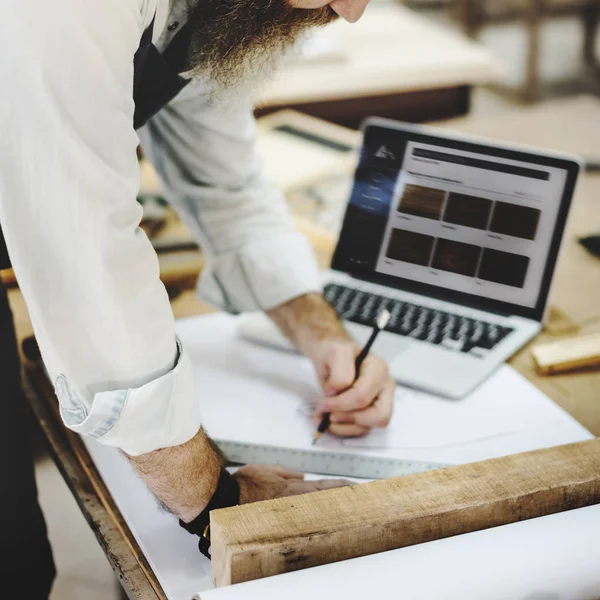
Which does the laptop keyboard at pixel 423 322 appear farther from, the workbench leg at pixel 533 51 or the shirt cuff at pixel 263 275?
the workbench leg at pixel 533 51

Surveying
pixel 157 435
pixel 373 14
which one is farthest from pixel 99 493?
pixel 373 14

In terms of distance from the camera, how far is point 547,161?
1.23 meters

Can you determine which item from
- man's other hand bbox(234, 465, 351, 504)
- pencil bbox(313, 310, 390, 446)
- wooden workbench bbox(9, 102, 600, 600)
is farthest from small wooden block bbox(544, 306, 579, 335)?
man's other hand bbox(234, 465, 351, 504)

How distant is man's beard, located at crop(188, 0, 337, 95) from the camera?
945 millimetres

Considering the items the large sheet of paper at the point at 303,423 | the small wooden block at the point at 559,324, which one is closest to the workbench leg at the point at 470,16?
the small wooden block at the point at 559,324

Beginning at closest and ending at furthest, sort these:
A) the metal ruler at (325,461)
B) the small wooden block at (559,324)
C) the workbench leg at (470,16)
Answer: the metal ruler at (325,461) < the small wooden block at (559,324) < the workbench leg at (470,16)

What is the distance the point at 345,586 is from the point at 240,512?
125 mm

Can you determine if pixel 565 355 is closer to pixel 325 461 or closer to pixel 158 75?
pixel 325 461

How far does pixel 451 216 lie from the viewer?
127 cm

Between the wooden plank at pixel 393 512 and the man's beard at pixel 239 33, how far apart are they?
523 mm

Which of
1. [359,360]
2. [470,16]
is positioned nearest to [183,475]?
[359,360]

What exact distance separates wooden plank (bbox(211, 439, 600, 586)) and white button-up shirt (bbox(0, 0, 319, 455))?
15cm

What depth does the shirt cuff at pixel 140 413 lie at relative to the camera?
2.67 ft

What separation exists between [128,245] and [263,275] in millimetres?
487
